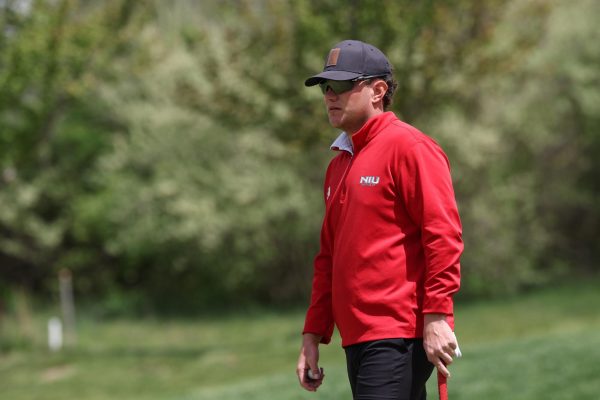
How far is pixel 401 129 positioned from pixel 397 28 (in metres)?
10.7

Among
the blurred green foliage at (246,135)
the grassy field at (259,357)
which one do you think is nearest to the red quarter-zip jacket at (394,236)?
the grassy field at (259,357)

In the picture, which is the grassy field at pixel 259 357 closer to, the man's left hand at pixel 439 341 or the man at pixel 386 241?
the man at pixel 386 241

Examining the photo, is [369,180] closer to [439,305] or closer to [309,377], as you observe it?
[439,305]

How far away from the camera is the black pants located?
3662mm

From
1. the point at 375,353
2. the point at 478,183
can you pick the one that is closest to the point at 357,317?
the point at 375,353

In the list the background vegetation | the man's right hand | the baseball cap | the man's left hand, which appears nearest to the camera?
the man's left hand

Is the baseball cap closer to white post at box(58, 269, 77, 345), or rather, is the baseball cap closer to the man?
the man

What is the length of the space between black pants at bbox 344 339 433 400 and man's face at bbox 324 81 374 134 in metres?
0.84

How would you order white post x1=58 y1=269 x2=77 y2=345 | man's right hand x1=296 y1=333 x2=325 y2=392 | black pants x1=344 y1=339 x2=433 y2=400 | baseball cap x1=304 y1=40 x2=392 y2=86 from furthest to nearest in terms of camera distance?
white post x1=58 y1=269 x2=77 y2=345
man's right hand x1=296 y1=333 x2=325 y2=392
baseball cap x1=304 y1=40 x2=392 y2=86
black pants x1=344 y1=339 x2=433 y2=400

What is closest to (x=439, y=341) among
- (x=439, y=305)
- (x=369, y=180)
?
(x=439, y=305)

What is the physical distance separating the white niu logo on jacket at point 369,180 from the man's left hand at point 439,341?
1.72 feet

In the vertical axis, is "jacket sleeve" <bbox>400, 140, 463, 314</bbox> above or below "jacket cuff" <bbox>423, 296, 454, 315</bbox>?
above

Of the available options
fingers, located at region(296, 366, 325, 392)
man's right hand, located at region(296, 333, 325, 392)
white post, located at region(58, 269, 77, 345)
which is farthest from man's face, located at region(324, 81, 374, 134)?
white post, located at region(58, 269, 77, 345)

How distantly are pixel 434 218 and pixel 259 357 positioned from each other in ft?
45.7
